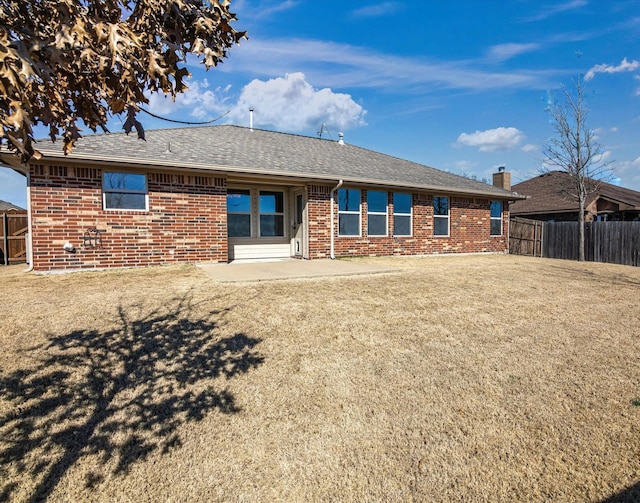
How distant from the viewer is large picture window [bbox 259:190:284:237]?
11.9 m

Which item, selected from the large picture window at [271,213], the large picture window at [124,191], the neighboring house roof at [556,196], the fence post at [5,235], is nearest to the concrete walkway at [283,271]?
the large picture window at [124,191]

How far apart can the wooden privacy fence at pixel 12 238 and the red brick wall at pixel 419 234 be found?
10068 mm

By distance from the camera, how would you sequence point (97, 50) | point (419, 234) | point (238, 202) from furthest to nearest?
point (419, 234) < point (238, 202) < point (97, 50)

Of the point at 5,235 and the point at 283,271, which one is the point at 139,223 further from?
the point at 5,235

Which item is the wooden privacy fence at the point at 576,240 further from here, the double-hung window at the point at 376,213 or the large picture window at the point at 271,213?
the large picture window at the point at 271,213

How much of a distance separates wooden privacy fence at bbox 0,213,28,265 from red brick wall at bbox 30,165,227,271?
582 centimetres

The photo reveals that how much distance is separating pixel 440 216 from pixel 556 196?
12.2 metres

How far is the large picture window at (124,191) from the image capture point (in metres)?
8.88

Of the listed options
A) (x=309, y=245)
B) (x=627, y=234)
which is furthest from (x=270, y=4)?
(x=627, y=234)

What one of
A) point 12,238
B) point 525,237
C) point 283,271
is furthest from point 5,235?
point 525,237

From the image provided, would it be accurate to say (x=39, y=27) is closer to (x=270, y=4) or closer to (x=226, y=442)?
(x=226, y=442)

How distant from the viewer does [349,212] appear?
12.4 m

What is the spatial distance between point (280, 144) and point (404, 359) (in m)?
11.8

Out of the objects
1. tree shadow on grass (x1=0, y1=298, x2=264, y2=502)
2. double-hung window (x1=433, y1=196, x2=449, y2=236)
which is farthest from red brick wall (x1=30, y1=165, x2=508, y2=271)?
tree shadow on grass (x1=0, y1=298, x2=264, y2=502)
